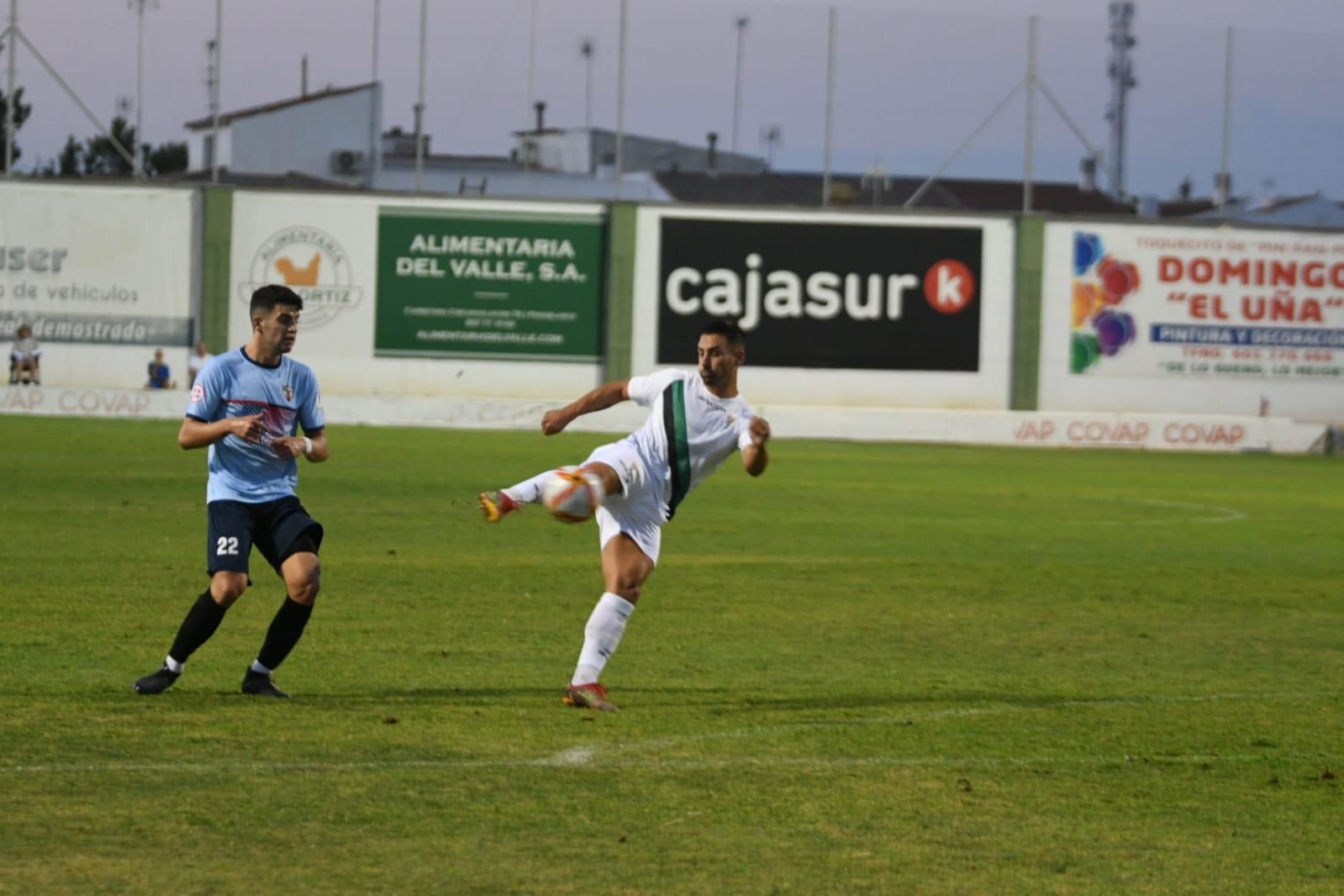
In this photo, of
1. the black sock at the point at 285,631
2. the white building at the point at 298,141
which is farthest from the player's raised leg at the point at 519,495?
the white building at the point at 298,141

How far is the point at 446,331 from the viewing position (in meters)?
47.1

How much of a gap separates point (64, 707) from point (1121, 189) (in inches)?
1833

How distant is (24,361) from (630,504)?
38214 mm

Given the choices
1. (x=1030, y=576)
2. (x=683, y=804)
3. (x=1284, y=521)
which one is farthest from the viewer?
(x=1284, y=521)

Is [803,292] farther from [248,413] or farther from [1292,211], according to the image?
[248,413]

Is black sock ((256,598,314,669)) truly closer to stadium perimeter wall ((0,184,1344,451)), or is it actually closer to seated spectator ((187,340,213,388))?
seated spectator ((187,340,213,388))

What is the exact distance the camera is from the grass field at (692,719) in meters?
6.45

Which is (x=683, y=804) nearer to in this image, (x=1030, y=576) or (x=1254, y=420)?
(x=1030, y=576)

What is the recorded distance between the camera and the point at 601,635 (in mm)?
9367

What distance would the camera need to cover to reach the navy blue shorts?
29.7 feet

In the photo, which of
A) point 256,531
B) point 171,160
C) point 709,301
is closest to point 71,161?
point 171,160

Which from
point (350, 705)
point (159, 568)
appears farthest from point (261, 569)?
point (350, 705)

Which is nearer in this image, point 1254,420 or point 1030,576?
point 1030,576

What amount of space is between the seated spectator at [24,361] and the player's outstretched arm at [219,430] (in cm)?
3765
